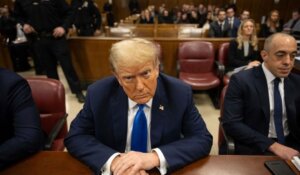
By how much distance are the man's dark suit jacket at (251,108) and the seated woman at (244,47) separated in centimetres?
214

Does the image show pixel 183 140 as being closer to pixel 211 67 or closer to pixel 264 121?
pixel 264 121

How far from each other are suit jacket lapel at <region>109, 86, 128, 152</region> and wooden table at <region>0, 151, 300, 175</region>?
8.9 inches

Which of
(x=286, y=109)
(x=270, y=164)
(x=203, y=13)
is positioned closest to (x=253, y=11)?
(x=203, y=13)

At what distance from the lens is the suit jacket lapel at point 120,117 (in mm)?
1319

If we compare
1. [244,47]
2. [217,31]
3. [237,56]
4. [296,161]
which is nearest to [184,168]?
[296,161]

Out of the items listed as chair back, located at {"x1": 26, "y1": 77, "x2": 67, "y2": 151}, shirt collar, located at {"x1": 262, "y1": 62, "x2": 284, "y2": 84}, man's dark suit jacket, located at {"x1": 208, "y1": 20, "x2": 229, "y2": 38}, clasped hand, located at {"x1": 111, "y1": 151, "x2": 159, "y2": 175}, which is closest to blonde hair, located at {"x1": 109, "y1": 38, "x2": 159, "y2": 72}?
clasped hand, located at {"x1": 111, "y1": 151, "x2": 159, "y2": 175}

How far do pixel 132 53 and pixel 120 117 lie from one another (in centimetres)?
35

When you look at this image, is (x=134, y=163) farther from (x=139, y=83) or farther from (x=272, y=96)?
(x=272, y=96)

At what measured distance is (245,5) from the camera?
12.8 metres

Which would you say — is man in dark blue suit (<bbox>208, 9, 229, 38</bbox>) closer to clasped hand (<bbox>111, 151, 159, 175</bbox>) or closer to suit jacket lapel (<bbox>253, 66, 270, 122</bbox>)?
suit jacket lapel (<bbox>253, 66, 270, 122</bbox>)

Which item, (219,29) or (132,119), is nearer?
(132,119)

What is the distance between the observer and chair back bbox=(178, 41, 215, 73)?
4.12 meters

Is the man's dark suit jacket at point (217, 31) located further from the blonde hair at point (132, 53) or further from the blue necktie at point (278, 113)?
the blonde hair at point (132, 53)

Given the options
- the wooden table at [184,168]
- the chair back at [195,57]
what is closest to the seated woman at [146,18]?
the chair back at [195,57]
